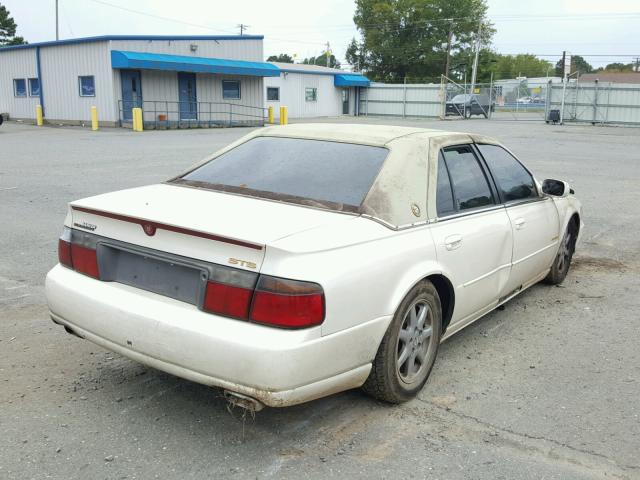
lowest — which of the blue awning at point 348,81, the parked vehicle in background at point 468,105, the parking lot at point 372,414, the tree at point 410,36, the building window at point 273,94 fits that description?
the parking lot at point 372,414

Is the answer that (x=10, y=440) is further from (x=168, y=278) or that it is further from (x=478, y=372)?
(x=478, y=372)

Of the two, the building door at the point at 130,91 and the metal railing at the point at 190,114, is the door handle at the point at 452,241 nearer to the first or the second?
the metal railing at the point at 190,114

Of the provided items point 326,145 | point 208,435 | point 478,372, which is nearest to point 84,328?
point 208,435

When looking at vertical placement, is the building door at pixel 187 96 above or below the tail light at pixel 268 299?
above

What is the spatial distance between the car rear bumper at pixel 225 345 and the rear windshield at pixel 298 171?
83 centimetres

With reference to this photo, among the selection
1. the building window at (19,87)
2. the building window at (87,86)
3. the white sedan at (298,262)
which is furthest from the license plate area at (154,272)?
the building window at (19,87)

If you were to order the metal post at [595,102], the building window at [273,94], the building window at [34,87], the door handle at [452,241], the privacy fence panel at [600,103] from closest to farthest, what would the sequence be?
the door handle at [452,241], the building window at [34,87], the privacy fence panel at [600,103], the metal post at [595,102], the building window at [273,94]

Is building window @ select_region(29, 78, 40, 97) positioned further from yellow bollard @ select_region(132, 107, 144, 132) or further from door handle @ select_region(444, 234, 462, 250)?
door handle @ select_region(444, 234, 462, 250)

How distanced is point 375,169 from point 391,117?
43777mm

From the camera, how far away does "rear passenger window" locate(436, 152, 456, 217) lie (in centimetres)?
387

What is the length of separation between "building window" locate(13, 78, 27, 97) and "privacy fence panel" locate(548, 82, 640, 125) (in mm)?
29226

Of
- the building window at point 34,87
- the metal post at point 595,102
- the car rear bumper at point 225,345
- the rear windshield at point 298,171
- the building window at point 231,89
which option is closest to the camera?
the car rear bumper at point 225,345

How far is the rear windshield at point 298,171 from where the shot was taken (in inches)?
142

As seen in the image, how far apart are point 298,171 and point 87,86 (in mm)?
30634
